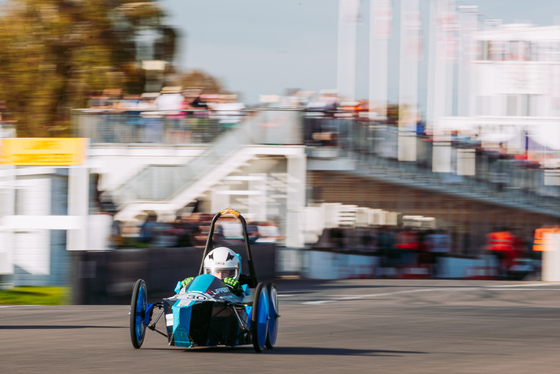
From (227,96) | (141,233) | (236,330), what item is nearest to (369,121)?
(227,96)

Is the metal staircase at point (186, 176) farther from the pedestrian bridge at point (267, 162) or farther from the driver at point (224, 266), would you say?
the driver at point (224, 266)

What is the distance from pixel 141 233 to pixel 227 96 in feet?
19.5

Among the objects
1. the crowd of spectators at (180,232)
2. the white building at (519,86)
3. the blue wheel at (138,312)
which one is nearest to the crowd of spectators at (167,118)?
the crowd of spectators at (180,232)

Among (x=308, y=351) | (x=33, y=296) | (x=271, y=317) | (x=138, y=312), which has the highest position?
(x=138, y=312)

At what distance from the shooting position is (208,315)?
8.70 meters

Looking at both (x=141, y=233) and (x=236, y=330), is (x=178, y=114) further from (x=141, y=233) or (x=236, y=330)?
(x=236, y=330)

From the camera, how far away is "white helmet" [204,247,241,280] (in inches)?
378

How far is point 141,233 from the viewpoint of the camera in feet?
62.6

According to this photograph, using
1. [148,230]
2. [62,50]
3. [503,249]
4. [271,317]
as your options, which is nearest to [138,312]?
[271,317]

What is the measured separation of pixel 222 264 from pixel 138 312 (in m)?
0.99

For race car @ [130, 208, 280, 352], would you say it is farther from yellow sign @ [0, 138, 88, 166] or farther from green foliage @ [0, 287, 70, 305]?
yellow sign @ [0, 138, 88, 166]

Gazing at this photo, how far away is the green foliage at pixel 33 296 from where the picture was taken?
59.3 ft

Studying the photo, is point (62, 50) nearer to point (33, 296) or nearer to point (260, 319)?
point (33, 296)

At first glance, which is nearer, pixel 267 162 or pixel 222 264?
pixel 222 264
